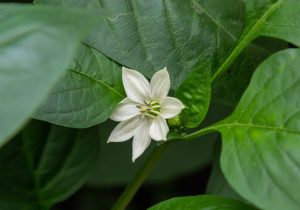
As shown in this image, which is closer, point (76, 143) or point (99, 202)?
point (76, 143)

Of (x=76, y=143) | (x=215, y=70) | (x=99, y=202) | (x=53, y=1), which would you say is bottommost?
(x=99, y=202)

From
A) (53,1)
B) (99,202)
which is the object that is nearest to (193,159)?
(99,202)

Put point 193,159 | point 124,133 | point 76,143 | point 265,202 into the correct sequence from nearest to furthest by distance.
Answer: point 265,202 → point 124,133 → point 76,143 → point 193,159

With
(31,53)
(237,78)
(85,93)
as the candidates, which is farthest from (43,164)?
(31,53)

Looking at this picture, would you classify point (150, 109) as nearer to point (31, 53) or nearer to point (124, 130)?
point (124, 130)

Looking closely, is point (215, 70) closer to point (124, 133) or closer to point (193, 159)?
point (124, 133)

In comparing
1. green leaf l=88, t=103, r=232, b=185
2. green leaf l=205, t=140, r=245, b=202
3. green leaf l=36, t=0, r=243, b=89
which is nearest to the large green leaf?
green leaf l=36, t=0, r=243, b=89
